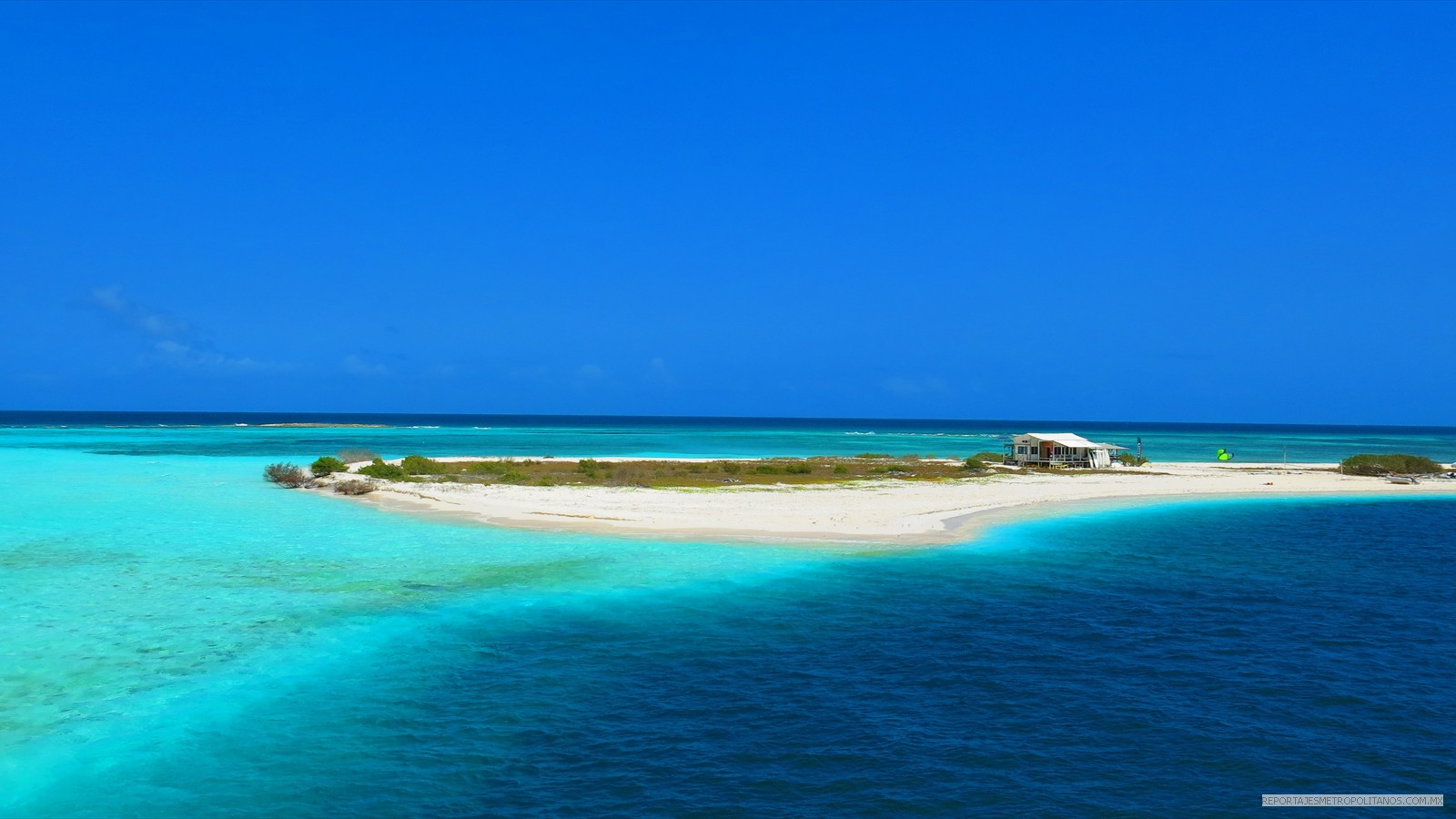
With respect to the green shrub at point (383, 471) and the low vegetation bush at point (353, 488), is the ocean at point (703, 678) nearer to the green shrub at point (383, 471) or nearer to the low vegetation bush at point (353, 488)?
the low vegetation bush at point (353, 488)

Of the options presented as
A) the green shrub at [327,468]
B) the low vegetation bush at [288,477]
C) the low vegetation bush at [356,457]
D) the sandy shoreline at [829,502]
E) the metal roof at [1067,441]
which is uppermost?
the metal roof at [1067,441]

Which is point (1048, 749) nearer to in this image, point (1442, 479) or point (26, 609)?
point (26, 609)

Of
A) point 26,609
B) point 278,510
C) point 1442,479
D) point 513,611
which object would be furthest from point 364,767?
point 1442,479

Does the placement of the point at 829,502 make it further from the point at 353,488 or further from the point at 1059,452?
the point at 1059,452

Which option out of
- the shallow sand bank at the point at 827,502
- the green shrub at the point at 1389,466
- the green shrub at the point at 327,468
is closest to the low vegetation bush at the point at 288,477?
the green shrub at the point at 327,468

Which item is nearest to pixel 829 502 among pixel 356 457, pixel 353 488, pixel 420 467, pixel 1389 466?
pixel 353 488

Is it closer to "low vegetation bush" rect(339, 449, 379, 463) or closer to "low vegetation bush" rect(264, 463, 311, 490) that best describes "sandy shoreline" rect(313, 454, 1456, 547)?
"low vegetation bush" rect(264, 463, 311, 490)
